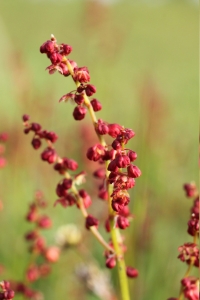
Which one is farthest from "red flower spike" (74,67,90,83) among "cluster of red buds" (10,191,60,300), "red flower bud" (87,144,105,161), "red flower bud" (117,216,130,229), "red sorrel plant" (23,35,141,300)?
"cluster of red buds" (10,191,60,300)

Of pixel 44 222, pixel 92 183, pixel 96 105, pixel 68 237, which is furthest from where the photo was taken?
pixel 92 183

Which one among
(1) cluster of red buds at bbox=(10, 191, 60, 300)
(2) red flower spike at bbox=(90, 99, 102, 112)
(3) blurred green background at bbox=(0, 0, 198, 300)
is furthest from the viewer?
(3) blurred green background at bbox=(0, 0, 198, 300)

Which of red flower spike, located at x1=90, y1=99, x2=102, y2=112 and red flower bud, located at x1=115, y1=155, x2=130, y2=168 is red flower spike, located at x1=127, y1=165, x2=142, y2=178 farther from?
red flower spike, located at x1=90, y1=99, x2=102, y2=112

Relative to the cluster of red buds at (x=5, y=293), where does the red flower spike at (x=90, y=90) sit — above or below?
above

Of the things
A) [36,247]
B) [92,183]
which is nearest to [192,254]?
[36,247]

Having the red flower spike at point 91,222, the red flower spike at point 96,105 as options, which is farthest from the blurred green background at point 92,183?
the red flower spike at point 96,105

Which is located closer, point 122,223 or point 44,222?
point 122,223

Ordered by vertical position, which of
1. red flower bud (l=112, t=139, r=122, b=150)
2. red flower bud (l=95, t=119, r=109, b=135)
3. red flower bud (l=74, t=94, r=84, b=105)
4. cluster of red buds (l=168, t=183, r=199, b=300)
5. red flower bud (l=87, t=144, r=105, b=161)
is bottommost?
cluster of red buds (l=168, t=183, r=199, b=300)

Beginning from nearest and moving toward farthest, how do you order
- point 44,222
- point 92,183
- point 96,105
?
1. point 96,105
2. point 44,222
3. point 92,183

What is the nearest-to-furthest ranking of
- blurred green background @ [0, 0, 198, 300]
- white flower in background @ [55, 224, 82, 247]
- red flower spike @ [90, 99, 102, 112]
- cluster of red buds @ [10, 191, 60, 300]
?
red flower spike @ [90, 99, 102, 112]
cluster of red buds @ [10, 191, 60, 300]
blurred green background @ [0, 0, 198, 300]
white flower in background @ [55, 224, 82, 247]

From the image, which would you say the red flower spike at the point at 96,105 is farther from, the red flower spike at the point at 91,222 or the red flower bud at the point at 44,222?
the red flower bud at the point at 44,222

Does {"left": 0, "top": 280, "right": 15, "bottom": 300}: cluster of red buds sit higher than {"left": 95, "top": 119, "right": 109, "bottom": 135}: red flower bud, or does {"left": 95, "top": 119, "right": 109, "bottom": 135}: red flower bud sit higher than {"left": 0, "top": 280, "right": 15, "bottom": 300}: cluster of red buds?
{"left": 95, "top": 119, "right": 109, "bottom": 135}: red flower bud

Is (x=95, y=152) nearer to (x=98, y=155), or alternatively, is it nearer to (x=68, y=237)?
(x=98, y=155)

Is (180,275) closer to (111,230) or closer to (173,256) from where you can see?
(173,256)
